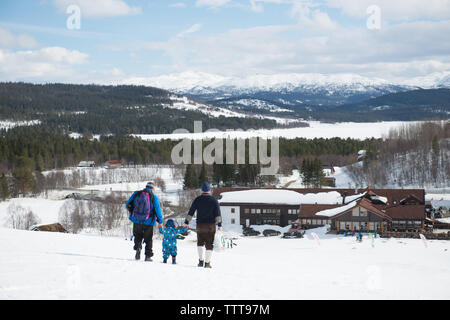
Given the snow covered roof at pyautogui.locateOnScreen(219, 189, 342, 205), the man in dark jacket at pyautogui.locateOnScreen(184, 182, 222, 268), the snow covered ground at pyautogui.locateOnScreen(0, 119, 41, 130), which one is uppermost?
the snow covered ground at pyautogui.locateOnScreen(0, 119, 41, 130)

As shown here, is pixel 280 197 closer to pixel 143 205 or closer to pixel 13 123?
pixel 143 205

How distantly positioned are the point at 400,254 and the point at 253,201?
18.5 m

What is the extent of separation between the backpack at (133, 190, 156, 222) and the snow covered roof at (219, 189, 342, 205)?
3070 cm

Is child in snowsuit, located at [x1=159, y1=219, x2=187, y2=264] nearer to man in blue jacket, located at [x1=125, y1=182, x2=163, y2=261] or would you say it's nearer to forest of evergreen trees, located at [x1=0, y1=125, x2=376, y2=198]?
man in blue jacket, located at [x1=125, y1=182, x2=163, y2=261]

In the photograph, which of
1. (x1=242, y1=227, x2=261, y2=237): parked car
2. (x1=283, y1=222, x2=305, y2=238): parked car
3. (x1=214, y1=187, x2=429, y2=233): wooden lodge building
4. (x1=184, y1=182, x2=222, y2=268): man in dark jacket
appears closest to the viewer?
(x1=184, y1=182, x2=222, y2=268): man in dark jacket

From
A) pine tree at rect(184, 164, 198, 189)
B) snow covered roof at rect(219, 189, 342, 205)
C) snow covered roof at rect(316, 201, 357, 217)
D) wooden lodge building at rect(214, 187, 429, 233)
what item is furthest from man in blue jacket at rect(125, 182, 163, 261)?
pine tree at rect(184, 164, 198, 189)

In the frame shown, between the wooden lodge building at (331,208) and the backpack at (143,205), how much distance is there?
2677cm

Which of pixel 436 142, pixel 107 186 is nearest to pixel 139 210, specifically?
pixel 107 186

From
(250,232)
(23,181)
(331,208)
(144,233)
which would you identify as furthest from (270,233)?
(23,181)

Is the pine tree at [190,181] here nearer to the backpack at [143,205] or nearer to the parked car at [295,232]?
the parked car at [295,232]

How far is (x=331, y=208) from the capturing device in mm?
35688

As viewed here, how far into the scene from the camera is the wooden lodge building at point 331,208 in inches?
1286

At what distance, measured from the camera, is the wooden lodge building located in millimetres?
32656
